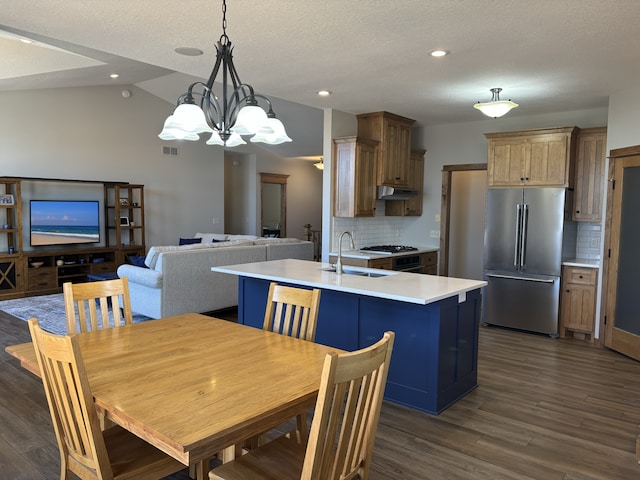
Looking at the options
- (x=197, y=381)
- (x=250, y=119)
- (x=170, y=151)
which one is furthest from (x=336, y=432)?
(x=170, y=151)

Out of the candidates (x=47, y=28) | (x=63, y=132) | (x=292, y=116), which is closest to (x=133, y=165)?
(x=63, y=132)

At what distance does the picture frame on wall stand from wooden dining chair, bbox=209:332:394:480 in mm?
6938

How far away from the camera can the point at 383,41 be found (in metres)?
3.43

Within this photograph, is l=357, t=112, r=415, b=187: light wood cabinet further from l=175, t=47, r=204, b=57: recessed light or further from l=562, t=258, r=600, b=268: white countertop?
l=175, t=47, r=204, b=57: recessed light

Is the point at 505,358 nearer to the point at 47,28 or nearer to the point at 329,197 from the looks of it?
the point at 329,197

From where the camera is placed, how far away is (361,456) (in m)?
1.76

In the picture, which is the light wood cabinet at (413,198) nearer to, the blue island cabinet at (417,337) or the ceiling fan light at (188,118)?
the blue island cabinet at (417,337)

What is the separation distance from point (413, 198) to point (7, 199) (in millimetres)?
6173

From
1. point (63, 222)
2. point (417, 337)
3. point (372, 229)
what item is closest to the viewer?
point (417, 337)

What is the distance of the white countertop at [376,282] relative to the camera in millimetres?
3081

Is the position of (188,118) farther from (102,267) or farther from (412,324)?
(102,267)

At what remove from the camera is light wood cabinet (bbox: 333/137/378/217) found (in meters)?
5.80

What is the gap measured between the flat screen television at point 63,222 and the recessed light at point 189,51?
198 inches

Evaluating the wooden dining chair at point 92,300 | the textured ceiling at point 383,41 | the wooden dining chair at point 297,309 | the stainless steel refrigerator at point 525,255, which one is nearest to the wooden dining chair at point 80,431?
the wooden dining chair at point 92,300
